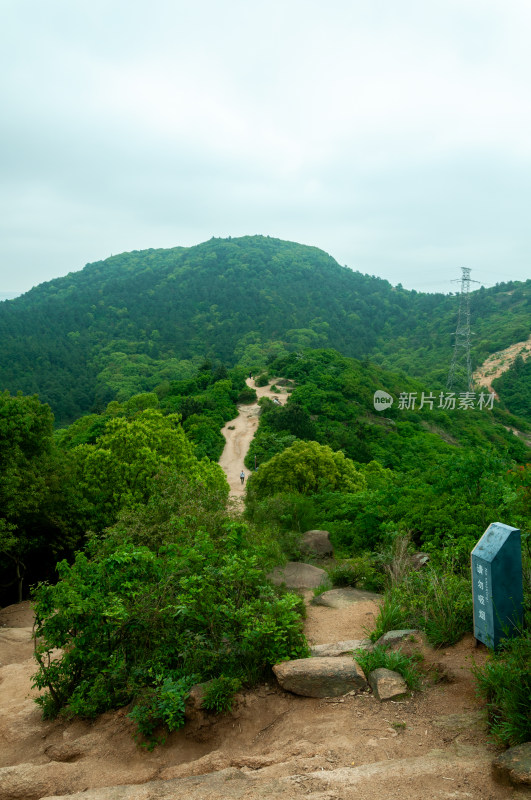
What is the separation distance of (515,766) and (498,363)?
84.3 metres

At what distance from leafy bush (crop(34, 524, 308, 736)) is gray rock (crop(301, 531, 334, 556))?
7644 mm

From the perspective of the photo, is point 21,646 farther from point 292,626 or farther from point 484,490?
point 484,490

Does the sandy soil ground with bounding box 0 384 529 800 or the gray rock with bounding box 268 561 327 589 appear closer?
the sandy soil ground with bounding box 0 384 529 800

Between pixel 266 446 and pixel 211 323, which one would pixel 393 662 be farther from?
pixel 211 323

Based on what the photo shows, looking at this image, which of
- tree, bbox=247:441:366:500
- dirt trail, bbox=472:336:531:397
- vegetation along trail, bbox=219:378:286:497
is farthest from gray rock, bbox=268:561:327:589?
dirt trail, bbox=472:336:531:397

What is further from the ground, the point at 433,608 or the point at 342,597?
the point at 433,608

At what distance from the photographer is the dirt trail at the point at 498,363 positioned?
76.7 meters

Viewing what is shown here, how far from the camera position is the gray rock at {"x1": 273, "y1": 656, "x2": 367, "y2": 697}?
6.03 m

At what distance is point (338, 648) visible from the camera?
7.52 m

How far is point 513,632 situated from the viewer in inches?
223

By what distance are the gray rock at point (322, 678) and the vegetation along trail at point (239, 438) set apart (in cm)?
2733

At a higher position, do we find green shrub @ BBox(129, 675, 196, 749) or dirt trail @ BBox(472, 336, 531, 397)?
dirt trail @ BBox(472, 336, 531, 397)

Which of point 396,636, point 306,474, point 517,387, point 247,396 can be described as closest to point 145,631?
point 396,636

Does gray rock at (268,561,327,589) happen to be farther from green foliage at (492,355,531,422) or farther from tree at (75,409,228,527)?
green foliage at (492,355,531,422)
